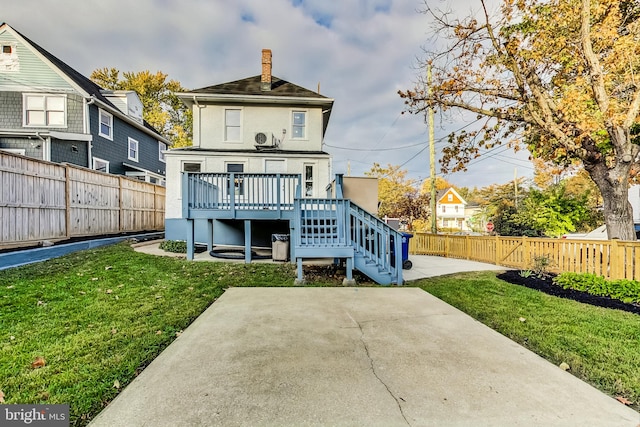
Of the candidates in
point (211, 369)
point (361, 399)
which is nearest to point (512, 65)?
point (361, 399)

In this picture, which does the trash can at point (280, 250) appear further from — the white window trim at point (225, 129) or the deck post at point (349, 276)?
the white window trim at point (225, 129)

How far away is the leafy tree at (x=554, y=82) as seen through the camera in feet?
20.6

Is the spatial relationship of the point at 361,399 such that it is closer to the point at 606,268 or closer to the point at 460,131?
the point at 606,268

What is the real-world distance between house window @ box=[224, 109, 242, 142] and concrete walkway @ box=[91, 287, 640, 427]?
944 cm

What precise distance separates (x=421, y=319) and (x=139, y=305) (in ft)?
13.0

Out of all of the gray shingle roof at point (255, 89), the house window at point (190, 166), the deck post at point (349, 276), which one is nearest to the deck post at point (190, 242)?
the house window at point (190, 166)

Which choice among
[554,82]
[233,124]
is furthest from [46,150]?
[554,82]

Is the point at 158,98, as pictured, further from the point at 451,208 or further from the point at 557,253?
the point at 451,208

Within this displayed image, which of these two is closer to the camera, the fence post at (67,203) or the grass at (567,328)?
the grass at (567,328)

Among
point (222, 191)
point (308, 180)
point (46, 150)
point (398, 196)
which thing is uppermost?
point (46, 150)

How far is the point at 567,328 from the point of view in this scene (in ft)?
11.7

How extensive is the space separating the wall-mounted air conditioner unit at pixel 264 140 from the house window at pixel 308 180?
170 centimetres

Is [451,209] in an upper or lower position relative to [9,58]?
lower

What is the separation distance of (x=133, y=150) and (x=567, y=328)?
20162 mm
